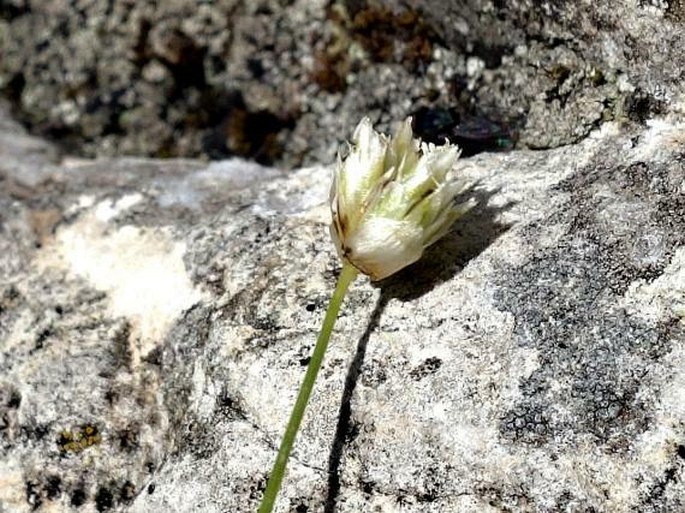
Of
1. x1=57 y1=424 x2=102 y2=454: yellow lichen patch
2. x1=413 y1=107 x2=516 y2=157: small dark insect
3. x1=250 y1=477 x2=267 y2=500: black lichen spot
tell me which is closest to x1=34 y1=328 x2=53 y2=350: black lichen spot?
x1=57 y1=424 x2=102 y2=454: yellow lichen patch

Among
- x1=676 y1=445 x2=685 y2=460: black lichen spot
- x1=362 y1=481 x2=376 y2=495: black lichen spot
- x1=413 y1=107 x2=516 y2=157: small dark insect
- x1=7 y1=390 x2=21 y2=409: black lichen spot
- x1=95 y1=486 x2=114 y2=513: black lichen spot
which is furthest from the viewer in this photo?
x1=413 y1=107 x2=516 y2=157: small dark insect

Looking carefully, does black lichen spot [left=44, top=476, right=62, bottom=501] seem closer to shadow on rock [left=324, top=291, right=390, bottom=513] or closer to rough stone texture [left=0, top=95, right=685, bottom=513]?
rough stone texture [left=0, top=95, right=685, bottom=513]

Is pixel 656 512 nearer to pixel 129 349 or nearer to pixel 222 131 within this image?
pixel 129 349

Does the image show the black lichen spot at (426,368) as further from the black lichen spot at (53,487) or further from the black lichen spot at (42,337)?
the black lichen spot at (42,337)

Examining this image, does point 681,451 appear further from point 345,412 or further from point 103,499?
point 103,499

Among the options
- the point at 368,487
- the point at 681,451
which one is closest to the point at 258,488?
the point at 368,487

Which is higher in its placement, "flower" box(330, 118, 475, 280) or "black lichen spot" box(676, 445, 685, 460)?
"flower" box(330, 118, 475, 280)

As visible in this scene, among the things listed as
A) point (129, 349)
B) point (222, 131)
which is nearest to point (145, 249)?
point (129, 349)
